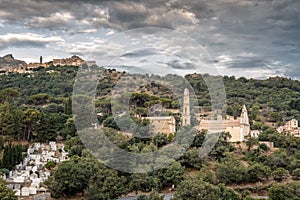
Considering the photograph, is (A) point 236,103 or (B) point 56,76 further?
(B) point 56,76

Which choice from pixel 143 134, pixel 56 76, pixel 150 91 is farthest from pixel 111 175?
pixel 56 76

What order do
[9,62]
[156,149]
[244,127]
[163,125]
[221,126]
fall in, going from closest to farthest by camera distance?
[156,149] < [163,125] < [221,126] < [244,127] < [9,62]

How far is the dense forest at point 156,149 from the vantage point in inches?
715

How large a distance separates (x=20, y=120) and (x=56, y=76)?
1053 inches

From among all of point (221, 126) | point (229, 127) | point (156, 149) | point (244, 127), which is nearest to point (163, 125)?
point (221, 126)

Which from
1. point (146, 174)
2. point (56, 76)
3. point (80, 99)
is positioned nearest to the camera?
point (146, 174)

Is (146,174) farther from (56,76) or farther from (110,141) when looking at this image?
(56,76)

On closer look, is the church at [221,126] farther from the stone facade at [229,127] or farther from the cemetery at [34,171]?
the cemetery at [34,171]

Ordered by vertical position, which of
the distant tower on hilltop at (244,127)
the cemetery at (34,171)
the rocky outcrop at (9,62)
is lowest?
the cemetery at (34,171)

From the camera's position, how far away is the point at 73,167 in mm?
18484

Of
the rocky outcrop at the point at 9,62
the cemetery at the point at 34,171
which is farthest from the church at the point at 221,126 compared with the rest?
the rocky outcrop at the point at 9,62

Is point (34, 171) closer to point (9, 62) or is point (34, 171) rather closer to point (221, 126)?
point (221, 126)

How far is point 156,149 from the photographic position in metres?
22.5

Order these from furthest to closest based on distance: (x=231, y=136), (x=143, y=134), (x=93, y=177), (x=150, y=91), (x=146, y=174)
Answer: (x=150, y=91) → (x=231, y=136) → (x=143, y=134) → (x=146, y=174) → (x=93, y=177)
